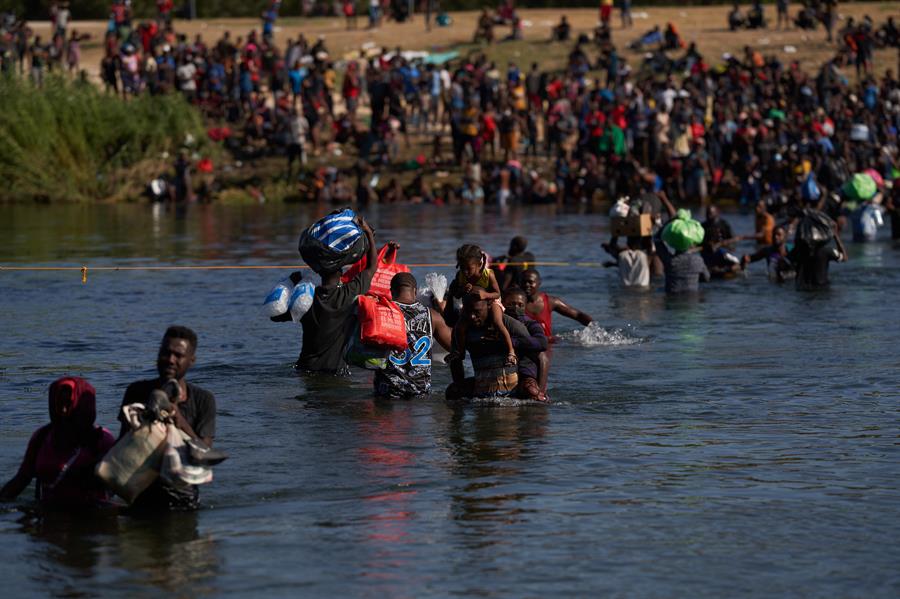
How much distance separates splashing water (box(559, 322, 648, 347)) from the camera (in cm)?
1925

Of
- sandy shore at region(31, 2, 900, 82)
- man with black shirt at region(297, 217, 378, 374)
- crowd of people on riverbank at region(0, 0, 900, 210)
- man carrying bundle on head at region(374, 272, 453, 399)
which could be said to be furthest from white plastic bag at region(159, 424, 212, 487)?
sandy shore at region(31, 2, 900, 82)

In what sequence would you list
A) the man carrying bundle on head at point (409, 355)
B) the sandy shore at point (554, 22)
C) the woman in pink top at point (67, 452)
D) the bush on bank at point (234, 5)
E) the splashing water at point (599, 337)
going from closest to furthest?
the woman in pink top at point (67, 452) < the man carrying bundle on head at point (409, 355) < the splashing water at point (599, 337) < the sandy shore at point (554, 22) < the bush on bank at point (234, 5)

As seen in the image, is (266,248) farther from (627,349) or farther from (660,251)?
(627,349)

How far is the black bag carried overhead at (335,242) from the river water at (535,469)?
121 centimetres

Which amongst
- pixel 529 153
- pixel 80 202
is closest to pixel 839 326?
pixel 529 153

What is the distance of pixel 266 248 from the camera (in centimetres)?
3412

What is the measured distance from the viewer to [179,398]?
9750 mm

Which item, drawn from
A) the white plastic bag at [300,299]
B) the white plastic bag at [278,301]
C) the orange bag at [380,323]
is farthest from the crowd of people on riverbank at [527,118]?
the orange bag at [380,323]

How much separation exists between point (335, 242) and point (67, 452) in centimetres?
505

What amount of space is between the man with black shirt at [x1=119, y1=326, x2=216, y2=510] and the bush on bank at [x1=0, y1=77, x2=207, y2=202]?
41.3m

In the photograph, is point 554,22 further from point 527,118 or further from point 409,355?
point 409,355

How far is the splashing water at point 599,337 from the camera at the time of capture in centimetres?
1925

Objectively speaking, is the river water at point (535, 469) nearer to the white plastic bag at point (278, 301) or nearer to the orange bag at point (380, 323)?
the orange bag at point (380, 323)

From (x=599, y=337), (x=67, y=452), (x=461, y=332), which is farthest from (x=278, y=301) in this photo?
(x=599, y=337)
